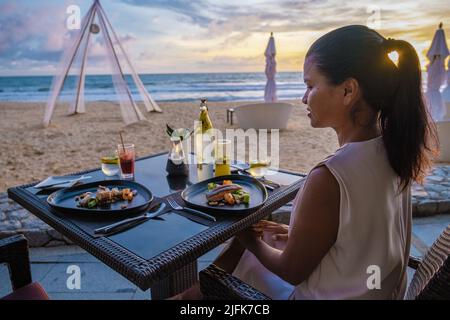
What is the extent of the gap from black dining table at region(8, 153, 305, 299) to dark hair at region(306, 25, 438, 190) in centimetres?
52

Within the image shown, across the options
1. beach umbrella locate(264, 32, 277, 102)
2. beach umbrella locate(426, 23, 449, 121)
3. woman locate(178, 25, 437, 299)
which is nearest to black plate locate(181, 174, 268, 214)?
woman locate(178, 25, 437, 299)

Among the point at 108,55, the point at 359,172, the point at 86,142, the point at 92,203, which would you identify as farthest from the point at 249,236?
the point at 108,55

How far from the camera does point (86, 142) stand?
6.12m

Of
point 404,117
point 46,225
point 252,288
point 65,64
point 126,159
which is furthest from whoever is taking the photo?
point 65,64

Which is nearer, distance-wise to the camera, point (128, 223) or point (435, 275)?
point (435, 275)

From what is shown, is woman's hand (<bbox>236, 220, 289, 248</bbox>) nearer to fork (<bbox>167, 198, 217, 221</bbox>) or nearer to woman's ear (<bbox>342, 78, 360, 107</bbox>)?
fork (<bbox>167, 198, 217, 221</bbox>)

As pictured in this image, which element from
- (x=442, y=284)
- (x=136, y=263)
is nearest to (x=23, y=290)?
(x=136, y=263)

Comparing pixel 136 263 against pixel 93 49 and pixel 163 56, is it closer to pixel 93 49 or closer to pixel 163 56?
pixel 93 49

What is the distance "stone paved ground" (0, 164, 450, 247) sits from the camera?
231 cm

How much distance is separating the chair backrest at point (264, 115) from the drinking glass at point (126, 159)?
5.67 meters

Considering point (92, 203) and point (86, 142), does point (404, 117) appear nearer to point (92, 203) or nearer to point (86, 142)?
point (92, 203)

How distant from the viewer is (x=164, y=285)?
1397 millimetres

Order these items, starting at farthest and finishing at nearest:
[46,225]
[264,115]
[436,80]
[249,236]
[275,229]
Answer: [264,115], [436,80], [46,225], [275,229], [249,236]

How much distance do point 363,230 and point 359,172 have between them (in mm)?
151
